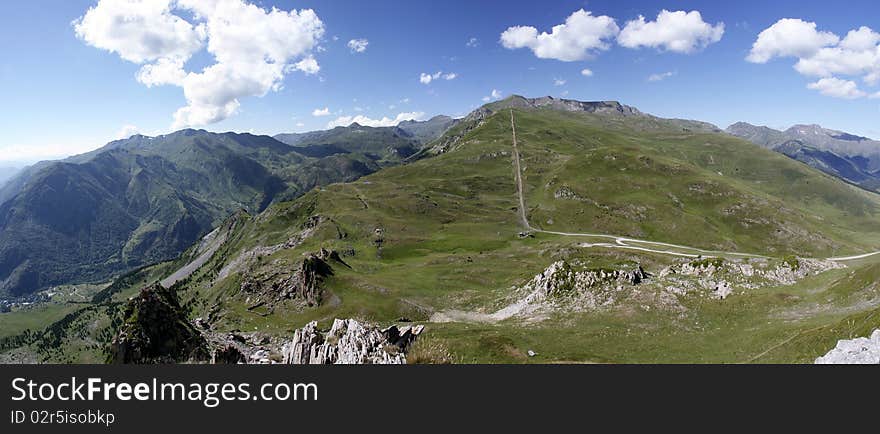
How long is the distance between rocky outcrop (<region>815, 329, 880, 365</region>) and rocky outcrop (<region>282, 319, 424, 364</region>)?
95.5ft

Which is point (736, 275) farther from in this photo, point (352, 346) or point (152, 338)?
point (152, 338)

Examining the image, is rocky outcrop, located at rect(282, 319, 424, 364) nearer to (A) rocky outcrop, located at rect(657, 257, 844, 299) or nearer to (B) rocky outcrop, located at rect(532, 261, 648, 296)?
(B) rocky outcrop, located at rect(532, 261, 648, 296)

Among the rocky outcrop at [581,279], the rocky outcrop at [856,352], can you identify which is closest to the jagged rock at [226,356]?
the rocky outcrop at [856,352]

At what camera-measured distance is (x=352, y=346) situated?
34.9 metres

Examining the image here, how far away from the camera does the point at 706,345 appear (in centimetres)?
4422

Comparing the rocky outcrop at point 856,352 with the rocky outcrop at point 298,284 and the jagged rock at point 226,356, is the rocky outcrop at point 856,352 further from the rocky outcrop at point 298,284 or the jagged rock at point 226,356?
the rocky outcrop at point 298,284

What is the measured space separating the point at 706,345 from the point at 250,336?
85.7 metres

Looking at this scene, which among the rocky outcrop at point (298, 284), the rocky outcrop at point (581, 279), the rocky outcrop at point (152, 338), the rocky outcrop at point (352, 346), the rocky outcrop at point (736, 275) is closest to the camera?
the rocky outcrop at point (352, 346)

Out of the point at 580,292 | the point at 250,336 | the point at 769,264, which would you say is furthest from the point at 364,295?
the point at 769,264

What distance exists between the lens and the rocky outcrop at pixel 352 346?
98.9ft

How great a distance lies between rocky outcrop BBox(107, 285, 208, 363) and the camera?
40656 millimetres

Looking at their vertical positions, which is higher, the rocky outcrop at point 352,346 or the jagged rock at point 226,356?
the rocky outcrop at point 352,346

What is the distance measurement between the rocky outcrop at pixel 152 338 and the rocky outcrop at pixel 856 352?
54.6 m

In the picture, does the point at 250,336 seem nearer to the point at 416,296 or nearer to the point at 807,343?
the point at 416,296
